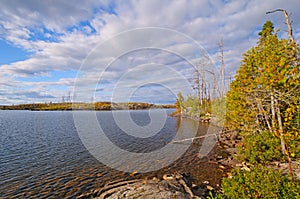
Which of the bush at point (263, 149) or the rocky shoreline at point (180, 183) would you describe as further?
the bush at point (263, 149)

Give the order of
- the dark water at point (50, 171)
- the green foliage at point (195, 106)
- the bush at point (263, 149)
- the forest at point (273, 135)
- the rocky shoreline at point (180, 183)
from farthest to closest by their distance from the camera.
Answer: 1. the green foliage at point (195, 106)
2. the bush at point (263, 149)
3. the dark water at point (50, 171)
4. the rocky shoreline at point (180, 183)
5. the forest at point (273, 135)

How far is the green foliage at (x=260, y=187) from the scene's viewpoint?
489cm

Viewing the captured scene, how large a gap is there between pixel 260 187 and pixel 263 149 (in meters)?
7.73

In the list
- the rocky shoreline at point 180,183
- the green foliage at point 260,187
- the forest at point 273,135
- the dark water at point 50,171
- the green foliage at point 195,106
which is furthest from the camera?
the green foliage at point 195,106

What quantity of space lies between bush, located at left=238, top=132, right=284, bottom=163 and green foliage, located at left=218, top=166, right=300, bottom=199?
6.41 meters

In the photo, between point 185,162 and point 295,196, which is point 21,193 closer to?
point 185,162

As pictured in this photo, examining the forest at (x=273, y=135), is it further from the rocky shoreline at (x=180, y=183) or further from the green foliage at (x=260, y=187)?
the rocky shoreline at (x=180, y=183)

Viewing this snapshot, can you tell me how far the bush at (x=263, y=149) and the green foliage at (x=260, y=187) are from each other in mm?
6406

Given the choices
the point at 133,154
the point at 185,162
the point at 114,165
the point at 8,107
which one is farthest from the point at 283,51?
the point at 8,107

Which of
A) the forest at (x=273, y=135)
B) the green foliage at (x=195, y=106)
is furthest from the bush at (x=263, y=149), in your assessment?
the green foliage at (x=195, y=106)

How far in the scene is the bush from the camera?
1092cm

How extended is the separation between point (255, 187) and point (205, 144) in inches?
625

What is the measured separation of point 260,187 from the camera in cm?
508

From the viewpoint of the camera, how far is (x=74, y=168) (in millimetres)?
13680
